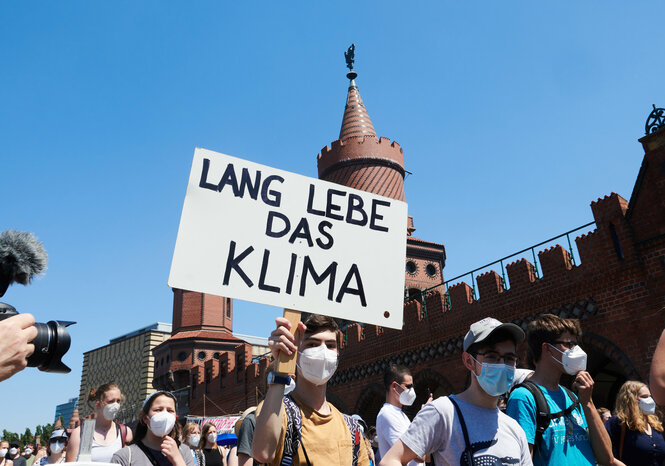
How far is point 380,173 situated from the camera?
2750cm

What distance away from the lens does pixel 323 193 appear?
11.2 feet

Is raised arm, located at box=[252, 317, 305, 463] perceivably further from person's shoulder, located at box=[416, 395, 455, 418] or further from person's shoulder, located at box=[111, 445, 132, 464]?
person's shoulder, located at box=[111, 445, 132, 464]

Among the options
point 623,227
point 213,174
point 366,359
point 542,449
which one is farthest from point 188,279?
point 366,359

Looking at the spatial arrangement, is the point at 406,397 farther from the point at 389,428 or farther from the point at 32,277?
the point at 32,277

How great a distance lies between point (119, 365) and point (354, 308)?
60261 millimetres

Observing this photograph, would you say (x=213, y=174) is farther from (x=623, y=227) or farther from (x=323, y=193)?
(x=623, y=227)

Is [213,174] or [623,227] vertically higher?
[623,227]

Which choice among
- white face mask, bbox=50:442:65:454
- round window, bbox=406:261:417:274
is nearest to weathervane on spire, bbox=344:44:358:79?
round window, bbox=406:261:417:274

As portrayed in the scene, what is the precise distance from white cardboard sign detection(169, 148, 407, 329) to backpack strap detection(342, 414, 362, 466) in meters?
0.56

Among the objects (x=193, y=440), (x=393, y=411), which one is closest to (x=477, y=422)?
(x=393, y=411)

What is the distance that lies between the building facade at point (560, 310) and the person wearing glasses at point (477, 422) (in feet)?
15.0

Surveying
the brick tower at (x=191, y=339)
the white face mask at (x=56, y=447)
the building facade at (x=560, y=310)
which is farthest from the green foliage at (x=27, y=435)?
the white face mask at (x=56, y=447)

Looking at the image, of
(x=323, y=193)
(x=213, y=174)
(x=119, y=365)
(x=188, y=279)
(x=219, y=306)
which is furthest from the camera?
(x=119, y=365)

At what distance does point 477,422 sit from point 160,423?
7.02 feet
